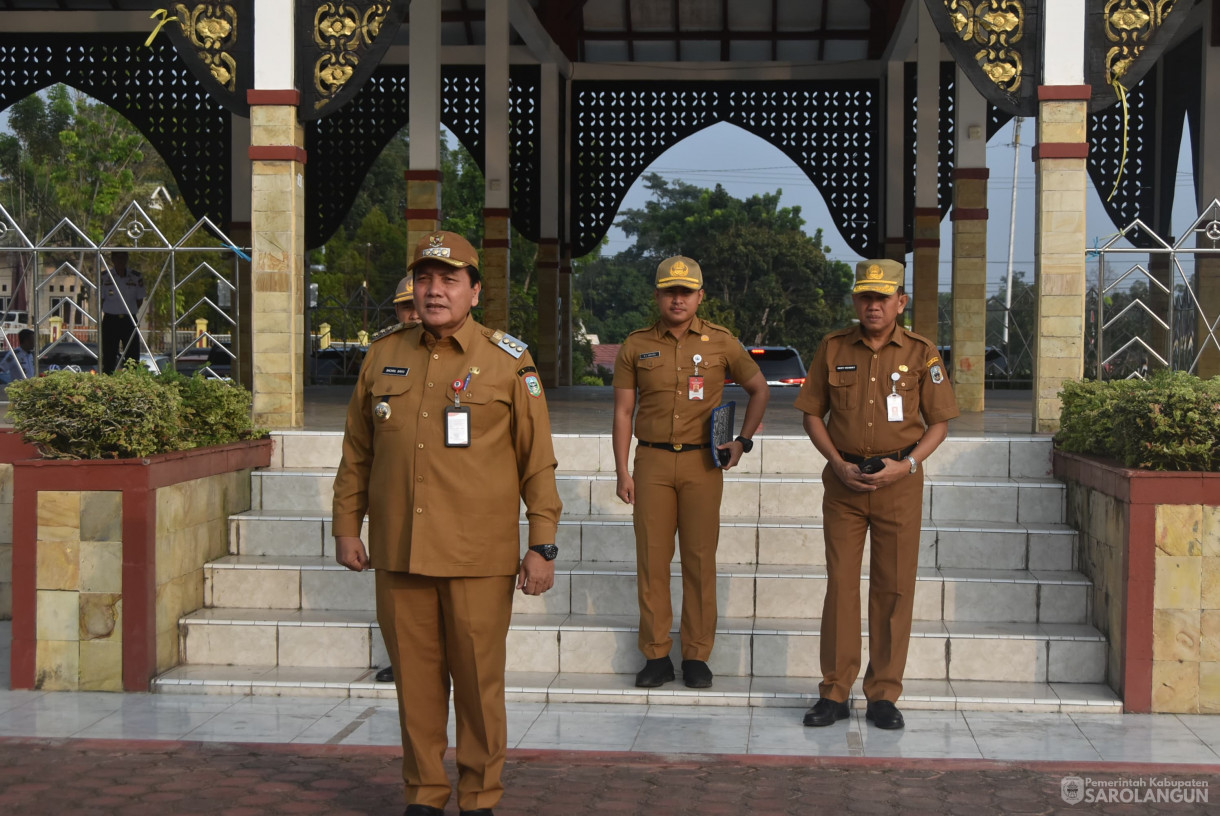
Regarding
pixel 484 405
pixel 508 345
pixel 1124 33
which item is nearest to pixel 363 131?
pixel 1124 33

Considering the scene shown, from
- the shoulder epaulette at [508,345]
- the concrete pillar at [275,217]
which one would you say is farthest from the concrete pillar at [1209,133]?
the shoulder epaulette at [508,345]

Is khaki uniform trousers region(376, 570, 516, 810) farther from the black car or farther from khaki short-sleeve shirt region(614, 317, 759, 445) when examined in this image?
the black car

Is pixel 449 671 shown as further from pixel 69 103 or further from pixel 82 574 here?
pixel 69 103

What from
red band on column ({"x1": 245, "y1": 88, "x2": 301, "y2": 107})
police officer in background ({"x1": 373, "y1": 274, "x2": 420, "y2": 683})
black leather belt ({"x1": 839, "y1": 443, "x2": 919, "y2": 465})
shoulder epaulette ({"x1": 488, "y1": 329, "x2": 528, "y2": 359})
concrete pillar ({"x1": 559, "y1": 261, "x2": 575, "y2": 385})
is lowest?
black leather belt ({"x1": 839, "y1": 443, "x2": 919, "y2": 465})

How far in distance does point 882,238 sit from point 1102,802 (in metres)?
13.9

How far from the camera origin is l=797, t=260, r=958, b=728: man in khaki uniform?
4.83 meters

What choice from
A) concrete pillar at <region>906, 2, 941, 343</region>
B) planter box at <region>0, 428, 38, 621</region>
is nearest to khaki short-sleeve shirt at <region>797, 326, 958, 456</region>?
planter box at <region>0, 428, 38, 621</region>

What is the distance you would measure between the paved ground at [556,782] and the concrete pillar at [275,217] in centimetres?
316

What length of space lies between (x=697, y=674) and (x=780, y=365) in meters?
13.1

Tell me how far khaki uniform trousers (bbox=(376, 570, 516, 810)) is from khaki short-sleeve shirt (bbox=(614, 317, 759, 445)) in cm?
169

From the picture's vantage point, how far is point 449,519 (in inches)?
144

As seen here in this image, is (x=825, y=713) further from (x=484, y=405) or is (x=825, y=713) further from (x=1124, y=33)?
(x=1124, y=33)

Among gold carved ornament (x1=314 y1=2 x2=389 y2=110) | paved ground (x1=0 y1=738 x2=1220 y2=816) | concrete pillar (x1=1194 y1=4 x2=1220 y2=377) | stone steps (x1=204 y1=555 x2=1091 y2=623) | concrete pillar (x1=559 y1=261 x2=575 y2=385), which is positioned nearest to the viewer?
paved ground (x1=0 y1=738 x2=1220 y2=816)

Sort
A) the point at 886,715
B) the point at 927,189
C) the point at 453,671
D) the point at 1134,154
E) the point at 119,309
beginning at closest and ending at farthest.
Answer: the point at 453,671 → the point at 886,715 → the point at 119,309 → the point at 927,189 → the point at 1134,154
